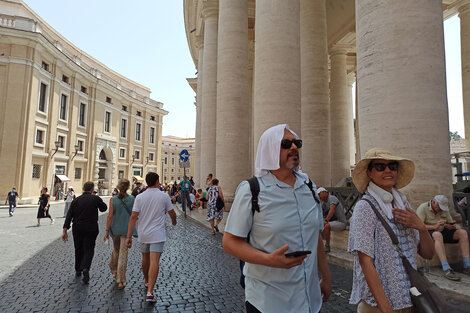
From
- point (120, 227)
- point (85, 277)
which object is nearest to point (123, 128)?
point (85, 277)

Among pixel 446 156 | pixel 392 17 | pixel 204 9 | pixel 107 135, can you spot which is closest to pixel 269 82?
pixel 392 17

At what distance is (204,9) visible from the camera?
50.4 ft

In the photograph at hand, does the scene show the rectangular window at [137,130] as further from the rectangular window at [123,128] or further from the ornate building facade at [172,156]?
the ornate building facade at [172,156]

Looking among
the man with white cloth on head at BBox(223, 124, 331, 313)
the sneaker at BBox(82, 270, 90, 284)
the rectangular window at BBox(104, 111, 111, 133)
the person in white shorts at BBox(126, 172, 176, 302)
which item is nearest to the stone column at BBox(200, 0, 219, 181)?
the sneaker at BBox(82, 270, 90, 284)

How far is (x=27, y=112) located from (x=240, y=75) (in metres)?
20.6

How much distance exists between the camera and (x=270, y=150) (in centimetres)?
188

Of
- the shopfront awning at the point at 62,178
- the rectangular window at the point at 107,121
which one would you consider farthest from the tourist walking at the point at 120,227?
the rectangular window at the point at 107,121

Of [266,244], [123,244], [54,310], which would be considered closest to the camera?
[266,244]

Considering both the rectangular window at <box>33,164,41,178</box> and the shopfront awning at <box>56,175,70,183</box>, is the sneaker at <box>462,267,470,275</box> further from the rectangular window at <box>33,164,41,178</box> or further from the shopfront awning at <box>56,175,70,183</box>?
the shopfront awning at <box>56,175,70,183</box>

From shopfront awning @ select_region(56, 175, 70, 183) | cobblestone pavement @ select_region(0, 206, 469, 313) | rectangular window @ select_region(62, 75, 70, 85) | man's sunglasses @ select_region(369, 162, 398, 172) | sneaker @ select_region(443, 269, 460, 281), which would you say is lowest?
cobblestone pavement @ select_region(0, 206, 469, 313)

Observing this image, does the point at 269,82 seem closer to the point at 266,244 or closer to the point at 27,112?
the point at 266,244

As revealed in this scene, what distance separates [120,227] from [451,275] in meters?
4.90

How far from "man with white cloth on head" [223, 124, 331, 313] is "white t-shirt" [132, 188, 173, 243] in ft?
8.67

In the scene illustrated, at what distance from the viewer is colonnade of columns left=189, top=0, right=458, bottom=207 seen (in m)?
4.71
